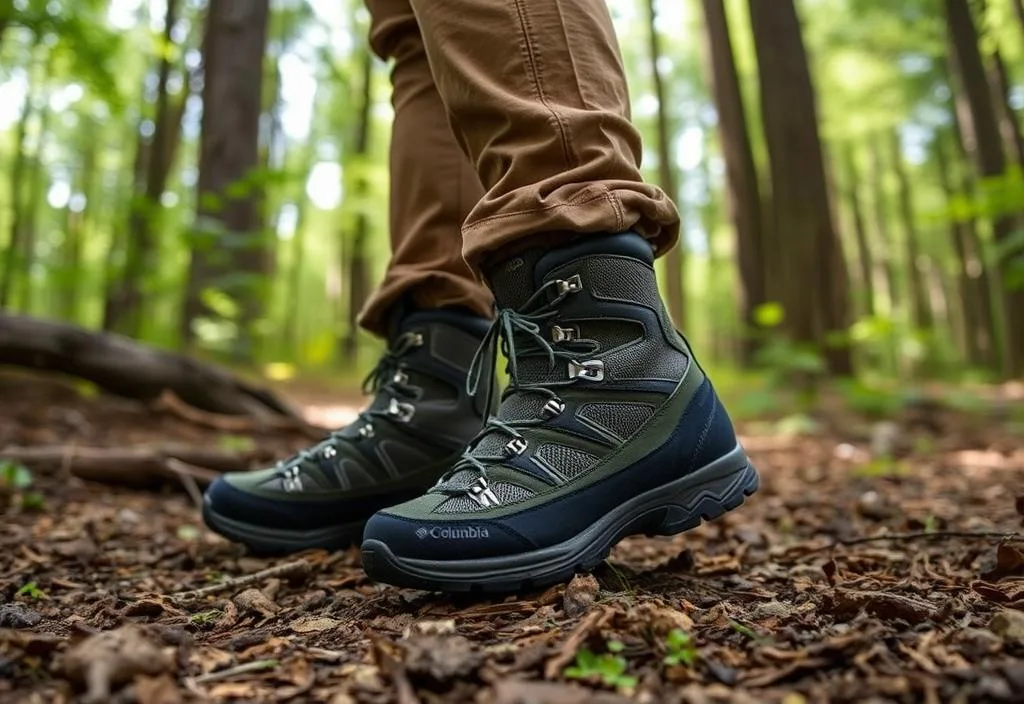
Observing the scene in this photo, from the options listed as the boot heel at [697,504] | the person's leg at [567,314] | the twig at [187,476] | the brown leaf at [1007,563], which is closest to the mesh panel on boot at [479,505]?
the person's leg at [567,314]

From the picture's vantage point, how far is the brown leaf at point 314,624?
3.57 feet

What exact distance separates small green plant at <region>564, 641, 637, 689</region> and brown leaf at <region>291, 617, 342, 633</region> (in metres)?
0.42

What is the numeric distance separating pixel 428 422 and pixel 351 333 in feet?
35.5

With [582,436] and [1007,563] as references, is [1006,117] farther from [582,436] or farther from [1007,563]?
[582,436]

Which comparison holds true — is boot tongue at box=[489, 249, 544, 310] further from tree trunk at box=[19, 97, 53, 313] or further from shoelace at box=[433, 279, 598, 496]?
tree trunk at box=[19, 97, 53, 313]

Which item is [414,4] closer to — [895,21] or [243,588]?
[243,588]

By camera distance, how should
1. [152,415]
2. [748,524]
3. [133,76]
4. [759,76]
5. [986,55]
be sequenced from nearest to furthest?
[748,524]
[152,415]
[759,76]
[986,55]
[133,76]

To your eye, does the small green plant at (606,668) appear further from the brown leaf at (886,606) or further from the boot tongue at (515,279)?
the boot tongue at (515,279)

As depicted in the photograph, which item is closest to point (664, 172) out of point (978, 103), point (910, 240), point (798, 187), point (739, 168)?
point (739, 168)

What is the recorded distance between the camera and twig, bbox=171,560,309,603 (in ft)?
4.32

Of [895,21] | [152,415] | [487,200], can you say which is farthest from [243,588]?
[895,21]

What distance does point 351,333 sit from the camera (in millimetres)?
12180

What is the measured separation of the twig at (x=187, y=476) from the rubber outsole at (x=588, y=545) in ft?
4.55

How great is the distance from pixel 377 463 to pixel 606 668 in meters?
0.91
